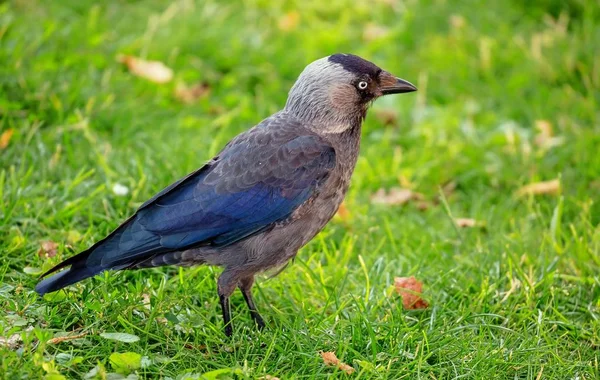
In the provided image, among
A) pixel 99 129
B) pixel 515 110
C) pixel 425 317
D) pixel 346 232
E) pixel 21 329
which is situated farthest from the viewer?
pixel 515 110

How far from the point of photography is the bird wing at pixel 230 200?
3.98 meters

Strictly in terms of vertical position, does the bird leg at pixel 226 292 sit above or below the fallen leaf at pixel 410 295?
above

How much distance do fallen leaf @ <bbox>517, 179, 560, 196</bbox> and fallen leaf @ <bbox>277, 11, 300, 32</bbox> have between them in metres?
2.87

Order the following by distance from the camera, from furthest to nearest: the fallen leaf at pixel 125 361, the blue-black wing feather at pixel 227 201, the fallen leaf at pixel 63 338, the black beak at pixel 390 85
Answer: the black beak at pixel 390 85, the blue-black wing feather at pixel 227 201, the fallen leaf at pixel 63 338, the fallen leaf at pixel 125 361

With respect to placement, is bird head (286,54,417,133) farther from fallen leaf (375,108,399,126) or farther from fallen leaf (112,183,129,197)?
fallen leaf (375,108,399,126)

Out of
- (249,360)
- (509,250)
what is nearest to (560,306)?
(509,250)

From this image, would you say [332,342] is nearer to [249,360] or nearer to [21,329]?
[249,360]

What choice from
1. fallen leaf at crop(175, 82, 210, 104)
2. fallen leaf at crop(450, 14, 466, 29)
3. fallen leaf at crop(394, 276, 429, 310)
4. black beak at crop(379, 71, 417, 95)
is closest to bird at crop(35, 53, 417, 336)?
black beak at crop(379, 71, 417, 95)

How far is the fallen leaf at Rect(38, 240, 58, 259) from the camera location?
436 centimetres

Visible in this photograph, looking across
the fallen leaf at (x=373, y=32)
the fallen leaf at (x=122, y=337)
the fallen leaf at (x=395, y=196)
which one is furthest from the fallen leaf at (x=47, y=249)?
the fallen leaf at (x=373, y=32)

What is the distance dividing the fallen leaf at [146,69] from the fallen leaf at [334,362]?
3.30 metres

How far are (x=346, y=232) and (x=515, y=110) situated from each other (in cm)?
226

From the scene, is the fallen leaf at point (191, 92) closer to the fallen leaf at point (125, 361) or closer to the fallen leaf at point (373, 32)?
the fallen leaf at point (373, 32)

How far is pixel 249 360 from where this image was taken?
387 centimetres
